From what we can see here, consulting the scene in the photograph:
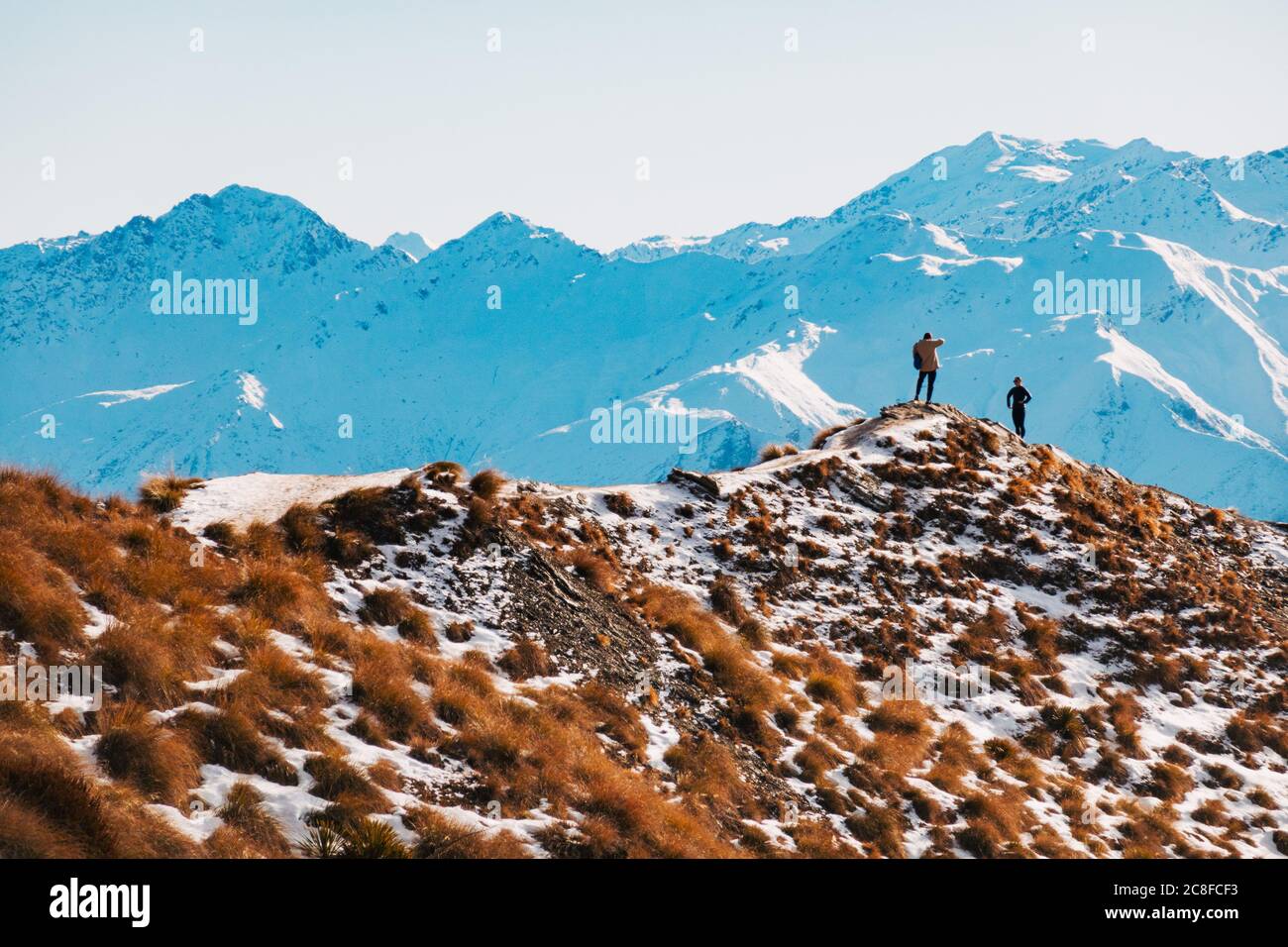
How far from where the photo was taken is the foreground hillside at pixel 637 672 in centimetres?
1401

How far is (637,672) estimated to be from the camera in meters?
20.6

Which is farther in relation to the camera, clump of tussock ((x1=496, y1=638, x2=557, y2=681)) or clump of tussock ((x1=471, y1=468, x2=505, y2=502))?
clump of tussock ((x1=471, y1=468, x2=505, y2=502))

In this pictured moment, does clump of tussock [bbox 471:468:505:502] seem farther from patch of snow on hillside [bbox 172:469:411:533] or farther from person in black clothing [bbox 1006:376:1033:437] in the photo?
person in black clothing [bbox 1006:376:1033:437]

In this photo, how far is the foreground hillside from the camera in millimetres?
14008

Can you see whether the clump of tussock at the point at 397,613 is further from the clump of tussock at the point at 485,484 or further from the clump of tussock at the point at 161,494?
the clump of tussock at the point at 485,484

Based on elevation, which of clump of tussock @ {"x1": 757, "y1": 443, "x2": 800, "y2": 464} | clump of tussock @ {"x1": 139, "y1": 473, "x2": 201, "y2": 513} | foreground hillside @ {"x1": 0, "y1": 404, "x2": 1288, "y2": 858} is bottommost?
foreground hillside @ {"x1": 0, "y1": 404, "x2": 1288, "y2": 858}

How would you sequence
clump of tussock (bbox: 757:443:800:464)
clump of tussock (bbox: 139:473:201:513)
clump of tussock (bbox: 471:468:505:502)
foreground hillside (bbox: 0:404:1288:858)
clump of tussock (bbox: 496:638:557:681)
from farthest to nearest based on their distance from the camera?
clump of tussock (bbox: 757:443:800:464), clump of tussock (bbox: 471:468:505:502), clump of tussock (bbox: 139:473:201:513), clump of tussock (bbox: 496:638:557:681), foreground hillside (bbox: 0:404:1288:858)

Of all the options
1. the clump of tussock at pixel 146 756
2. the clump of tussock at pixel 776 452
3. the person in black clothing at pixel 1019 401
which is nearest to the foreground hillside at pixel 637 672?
the clump of tussock at pixel 146 756

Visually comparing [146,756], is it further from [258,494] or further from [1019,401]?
[1019,401]

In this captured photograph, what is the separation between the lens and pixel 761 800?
59.4 feet

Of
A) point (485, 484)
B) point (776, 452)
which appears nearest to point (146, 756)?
point (485, 484)

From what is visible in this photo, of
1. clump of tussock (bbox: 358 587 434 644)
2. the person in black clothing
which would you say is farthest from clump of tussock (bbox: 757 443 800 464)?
clump of tussock (bbox: 358 587 434 644)
